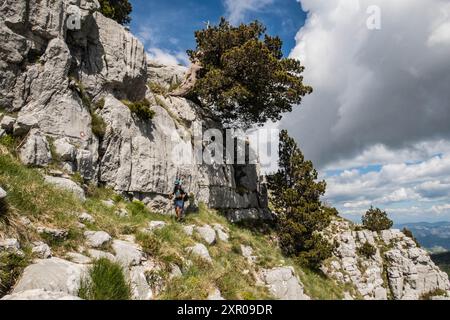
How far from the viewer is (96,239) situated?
8289mm

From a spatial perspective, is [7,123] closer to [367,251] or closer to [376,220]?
[367,251]

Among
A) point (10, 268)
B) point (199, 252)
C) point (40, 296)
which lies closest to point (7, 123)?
point (10, 268)

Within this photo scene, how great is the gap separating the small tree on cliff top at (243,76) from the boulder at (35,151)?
14.5 metres

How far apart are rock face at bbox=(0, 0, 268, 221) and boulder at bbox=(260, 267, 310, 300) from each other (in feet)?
25.8

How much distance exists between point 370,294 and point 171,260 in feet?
115

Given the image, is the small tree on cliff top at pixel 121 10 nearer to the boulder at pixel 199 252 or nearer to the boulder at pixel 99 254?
the boulder at pixel 199 252

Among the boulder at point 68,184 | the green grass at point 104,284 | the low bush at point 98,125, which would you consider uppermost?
the low bush at point 98,125

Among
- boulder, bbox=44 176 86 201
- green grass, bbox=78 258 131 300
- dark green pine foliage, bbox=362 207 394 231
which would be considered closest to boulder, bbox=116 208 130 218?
boulder, bbox=44 176 86 201

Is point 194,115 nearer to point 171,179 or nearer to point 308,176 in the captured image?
point 171,179

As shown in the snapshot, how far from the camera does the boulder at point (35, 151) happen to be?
1264 cm

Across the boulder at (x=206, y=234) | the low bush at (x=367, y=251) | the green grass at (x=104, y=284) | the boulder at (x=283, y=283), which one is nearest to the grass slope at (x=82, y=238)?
the green grass at (x=104, y=284)

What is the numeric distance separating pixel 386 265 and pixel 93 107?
45837 millimetres

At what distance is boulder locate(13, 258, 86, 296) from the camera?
17.3ft

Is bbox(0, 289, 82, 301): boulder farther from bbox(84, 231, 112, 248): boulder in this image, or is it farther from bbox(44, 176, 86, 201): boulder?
bbox(44, 176, 86, 201): boulder
